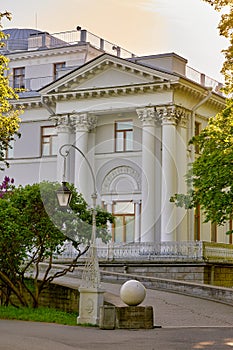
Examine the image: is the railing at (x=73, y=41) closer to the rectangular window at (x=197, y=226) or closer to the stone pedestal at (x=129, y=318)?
the rectangular window at (x=197, y=226)

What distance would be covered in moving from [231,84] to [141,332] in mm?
10871

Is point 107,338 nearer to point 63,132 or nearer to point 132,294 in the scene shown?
point 132,294

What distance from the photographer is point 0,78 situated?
29.0 meters

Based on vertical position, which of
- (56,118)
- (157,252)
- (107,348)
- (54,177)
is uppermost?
(56,118)

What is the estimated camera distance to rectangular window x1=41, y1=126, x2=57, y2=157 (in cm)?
4531

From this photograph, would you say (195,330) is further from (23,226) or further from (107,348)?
(23,226)

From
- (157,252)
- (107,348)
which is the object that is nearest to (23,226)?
(107,348)

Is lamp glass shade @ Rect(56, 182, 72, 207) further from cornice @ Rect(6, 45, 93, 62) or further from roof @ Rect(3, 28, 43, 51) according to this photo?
roof @ Rect(3, 28, 43, 51)

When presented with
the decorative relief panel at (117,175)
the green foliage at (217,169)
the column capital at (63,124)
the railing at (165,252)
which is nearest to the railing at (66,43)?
the column capital at (63,124)

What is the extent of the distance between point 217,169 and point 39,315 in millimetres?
8530

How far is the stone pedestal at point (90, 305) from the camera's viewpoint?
19.6 m

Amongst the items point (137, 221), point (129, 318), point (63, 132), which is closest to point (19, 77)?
point (63, 132)

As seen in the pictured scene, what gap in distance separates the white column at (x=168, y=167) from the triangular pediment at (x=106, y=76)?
185cm

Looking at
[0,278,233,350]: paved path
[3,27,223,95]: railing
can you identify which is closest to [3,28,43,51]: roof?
[3,27,223,95]: railing
